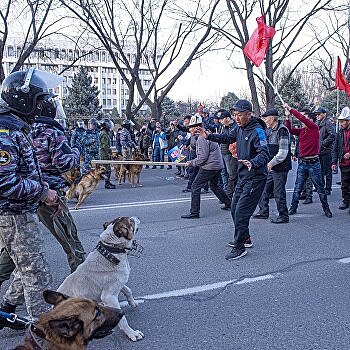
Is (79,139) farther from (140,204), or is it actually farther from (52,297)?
(52,297)

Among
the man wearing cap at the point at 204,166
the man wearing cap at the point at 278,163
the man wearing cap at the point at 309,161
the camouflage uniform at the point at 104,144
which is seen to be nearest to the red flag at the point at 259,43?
the man wearing cap at the point at 309,161

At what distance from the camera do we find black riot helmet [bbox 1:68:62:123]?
11.3 feet

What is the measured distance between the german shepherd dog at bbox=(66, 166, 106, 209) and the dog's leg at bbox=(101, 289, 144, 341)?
6.23 metres

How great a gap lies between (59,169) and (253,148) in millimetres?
2808

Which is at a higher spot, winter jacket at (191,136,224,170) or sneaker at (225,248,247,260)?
winter jacket at (191,136,224,170)

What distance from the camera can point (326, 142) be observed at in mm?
10961

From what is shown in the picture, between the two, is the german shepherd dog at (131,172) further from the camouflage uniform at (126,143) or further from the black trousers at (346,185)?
the black trousers at (346,185)

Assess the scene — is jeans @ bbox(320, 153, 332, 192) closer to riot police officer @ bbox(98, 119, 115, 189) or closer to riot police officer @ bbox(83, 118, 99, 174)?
riot police officer @ bbox(98, 119, 115, 189)

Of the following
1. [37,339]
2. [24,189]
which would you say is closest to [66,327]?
[37,339]

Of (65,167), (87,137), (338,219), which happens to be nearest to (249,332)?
→ (65,167)

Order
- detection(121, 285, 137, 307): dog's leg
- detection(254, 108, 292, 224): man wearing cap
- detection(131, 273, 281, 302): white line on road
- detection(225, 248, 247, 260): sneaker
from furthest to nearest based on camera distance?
detection(254, 108, 292, 224): man wearing cap, detection(225, 248, 247, 260): sneaker, detection(131, 273, 281, 302): white line on road, detection(121, 285, 137, 307): dog's leg

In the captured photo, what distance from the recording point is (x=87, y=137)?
44.8 ft

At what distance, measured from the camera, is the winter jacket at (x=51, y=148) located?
417cm

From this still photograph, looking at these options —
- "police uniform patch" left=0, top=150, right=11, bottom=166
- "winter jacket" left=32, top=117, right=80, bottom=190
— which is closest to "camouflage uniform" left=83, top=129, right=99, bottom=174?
"winter jacket" left=32, top=117, right=80, bottom=190
